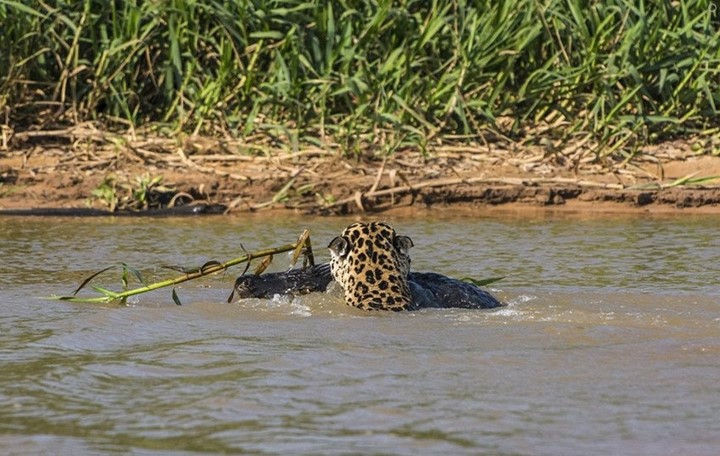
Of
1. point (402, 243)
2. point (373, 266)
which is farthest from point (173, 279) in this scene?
point (402, 243)

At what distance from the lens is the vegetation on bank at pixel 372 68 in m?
11.4

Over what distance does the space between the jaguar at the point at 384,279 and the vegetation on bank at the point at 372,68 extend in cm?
447

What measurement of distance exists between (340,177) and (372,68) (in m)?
1.17

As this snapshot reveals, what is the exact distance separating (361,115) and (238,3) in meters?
1.27

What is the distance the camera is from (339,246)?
661 cm

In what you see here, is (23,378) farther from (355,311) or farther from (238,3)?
(238,3)

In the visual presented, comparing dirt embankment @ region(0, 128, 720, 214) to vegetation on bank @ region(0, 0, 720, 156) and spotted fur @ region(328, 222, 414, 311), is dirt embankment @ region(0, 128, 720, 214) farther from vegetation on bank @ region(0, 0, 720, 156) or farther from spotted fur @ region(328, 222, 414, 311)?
spotted fur @ region(328, 222, 414, 311)

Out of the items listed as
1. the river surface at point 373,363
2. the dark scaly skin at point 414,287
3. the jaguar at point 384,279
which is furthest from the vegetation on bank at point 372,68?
the jaguar at point 384,279

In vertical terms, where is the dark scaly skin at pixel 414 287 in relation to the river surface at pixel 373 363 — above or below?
above

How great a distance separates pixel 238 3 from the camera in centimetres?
1142

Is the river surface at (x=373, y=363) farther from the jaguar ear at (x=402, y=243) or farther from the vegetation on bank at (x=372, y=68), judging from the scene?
the vegetation on bank at (x=372, y=68)

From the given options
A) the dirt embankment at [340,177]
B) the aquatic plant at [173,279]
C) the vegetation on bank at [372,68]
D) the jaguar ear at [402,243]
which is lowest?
the aquatic plant at [173,279]

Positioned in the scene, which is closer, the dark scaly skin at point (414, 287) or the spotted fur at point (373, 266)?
the spotted fur at point (373, 266)

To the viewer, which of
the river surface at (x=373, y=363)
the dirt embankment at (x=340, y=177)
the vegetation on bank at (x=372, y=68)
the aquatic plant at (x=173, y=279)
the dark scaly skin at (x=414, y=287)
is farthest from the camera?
the vegetation on bank at (x=372, y=68)
